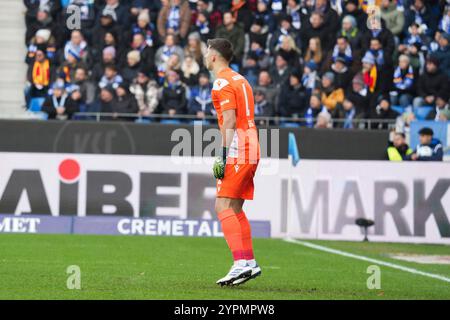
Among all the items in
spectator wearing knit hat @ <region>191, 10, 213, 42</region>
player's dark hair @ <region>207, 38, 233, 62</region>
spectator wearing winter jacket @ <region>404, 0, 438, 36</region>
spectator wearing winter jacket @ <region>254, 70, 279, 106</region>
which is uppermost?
spectator wearing winter jacket @ <region>404, 0, 438, 36</region>

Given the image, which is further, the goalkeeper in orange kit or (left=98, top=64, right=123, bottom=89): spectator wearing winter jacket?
(left=98, top=64, right=123, bottom=89): spectator wearing winter jacket

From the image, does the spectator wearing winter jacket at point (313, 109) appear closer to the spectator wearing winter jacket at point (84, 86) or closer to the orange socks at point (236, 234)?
the spectator wearing winter jacket at point (84, 86)

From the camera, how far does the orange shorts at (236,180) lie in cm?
1016

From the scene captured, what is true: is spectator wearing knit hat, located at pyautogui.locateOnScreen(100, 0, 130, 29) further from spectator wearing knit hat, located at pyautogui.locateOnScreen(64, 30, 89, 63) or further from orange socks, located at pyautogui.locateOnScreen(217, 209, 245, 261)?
orange socks, located at pyautogui.locateOnScreen(217, 209, 245, 261)

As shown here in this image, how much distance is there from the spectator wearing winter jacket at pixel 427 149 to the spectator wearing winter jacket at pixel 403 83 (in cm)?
285

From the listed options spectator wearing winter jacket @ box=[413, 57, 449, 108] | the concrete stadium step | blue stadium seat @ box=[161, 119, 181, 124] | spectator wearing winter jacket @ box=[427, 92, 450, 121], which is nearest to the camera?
blue stadium seat @ box=[161, 119, 181, 124]

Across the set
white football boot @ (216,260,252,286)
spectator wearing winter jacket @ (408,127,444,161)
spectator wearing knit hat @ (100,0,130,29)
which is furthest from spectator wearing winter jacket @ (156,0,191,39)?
white football boot @ (216,260,252,286)

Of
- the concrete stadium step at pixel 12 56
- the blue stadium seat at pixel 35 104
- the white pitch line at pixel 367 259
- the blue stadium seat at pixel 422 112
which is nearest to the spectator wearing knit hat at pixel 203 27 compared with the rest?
the blue stadium seat at pixel 35 104

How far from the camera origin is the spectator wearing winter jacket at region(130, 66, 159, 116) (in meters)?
21.6

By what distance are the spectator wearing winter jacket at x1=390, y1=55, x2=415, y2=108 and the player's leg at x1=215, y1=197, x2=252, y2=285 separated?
41.5 feet

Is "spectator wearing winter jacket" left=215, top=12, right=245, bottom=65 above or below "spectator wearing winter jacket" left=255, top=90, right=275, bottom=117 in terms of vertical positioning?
above

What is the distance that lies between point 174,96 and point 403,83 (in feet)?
15.3

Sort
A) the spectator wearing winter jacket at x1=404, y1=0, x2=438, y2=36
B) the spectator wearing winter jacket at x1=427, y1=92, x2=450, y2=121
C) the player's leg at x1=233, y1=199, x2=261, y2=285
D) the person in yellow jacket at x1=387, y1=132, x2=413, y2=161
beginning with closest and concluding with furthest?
the player's leg at x1=233, y1=199, x2=261, y2=285 → the person in yellow jacket at x1=387, y1=132, x2=413, y2=161 → the spectator wearing winter jacket at x1=427, y1=92, x2=450, y2=121 → the spectator wearing winter jacket at x1=404, y1=0, x2=438, y2=36
